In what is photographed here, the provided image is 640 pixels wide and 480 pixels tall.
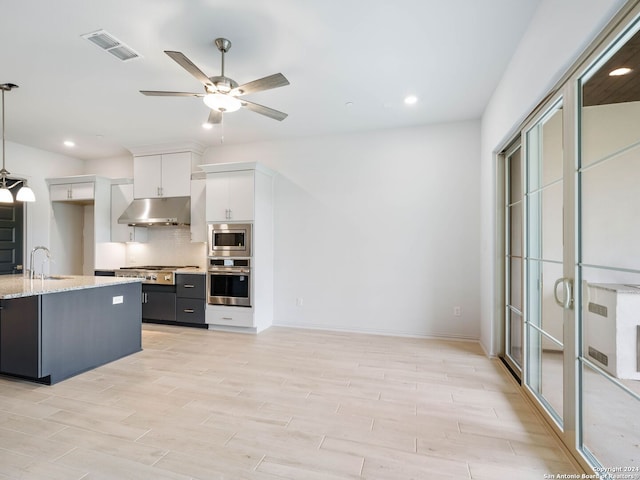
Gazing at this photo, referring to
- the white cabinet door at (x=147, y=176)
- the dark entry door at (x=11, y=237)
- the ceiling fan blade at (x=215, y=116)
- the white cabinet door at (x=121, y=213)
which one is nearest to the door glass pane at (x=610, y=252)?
the ceiling fan blade at (x=215, y=116)

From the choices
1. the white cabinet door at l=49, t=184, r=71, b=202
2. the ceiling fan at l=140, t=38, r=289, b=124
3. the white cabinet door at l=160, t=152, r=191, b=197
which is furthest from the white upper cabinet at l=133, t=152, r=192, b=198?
the ceiling fan at l=140, t=38, r=289, b=124

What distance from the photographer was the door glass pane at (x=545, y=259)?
2240 mm

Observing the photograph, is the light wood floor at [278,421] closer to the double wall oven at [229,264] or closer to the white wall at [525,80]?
the white wall at [525,80]

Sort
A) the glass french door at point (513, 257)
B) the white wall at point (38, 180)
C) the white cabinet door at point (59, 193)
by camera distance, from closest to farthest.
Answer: the glass french door at point (513, 257)
the white wall at point (38, 180)
the white cabinet door at point (59, 193)

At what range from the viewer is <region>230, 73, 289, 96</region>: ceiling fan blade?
7.68 feet

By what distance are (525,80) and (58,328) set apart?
4.52m

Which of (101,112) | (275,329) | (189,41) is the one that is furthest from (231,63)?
(275,329)

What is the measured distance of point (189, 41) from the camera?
102 inches

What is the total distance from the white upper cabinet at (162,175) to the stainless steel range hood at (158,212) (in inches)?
4.2

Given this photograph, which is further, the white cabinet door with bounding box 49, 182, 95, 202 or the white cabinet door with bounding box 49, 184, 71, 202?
the white cabinet door with bounding box 49, 184, 71, 202

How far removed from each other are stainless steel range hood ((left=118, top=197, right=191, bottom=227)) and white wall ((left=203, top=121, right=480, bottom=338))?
57.1 inches

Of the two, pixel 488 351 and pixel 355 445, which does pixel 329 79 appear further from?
pixel 488 351

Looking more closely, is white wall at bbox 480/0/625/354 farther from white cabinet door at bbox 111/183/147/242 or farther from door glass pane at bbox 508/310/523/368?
white cabinet door at bbox 111/183/147/242

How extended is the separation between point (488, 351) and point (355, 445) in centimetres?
232
